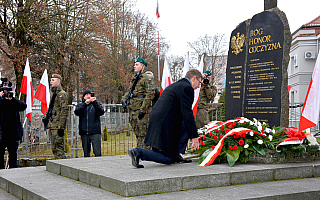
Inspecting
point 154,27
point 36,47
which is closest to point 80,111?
point 36,47

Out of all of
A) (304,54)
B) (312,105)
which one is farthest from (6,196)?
(304,54)

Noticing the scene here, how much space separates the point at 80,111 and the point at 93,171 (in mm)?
3638

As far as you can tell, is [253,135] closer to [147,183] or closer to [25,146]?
[147,183]

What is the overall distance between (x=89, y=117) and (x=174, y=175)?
15.0 feet

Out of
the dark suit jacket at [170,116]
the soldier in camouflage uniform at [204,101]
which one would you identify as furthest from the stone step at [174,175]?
the soldier in camouflage uniform at [204,101]

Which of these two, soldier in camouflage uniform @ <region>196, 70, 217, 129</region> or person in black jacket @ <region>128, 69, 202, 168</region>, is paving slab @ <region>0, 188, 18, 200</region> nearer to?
person in black jacket @ <region>128, 69, 202, 168</region>

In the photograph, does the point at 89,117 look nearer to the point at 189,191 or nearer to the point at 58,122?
the point at 58,122

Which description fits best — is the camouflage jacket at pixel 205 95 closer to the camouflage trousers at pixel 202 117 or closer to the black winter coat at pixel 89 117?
the camouflage trousers at pixel 202 117

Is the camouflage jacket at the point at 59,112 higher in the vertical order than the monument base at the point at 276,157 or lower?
higher

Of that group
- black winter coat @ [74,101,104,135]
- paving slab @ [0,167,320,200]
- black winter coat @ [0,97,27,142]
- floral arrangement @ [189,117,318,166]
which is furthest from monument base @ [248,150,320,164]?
black winter coat @ [0,97,27,142]

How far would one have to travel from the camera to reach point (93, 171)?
624cm

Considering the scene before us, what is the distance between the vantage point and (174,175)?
18.2 feet

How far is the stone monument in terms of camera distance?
8484mm

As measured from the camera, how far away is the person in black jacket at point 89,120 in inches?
378
